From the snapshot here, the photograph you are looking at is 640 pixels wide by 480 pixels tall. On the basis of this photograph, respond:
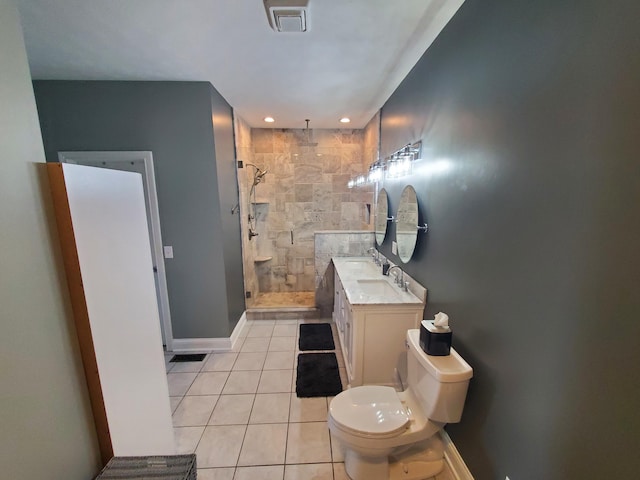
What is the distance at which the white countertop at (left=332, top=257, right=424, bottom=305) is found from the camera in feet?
6.73

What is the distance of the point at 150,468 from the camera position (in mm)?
1069

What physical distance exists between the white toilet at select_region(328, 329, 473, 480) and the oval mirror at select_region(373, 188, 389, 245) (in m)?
1.60

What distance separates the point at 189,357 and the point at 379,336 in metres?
2.07

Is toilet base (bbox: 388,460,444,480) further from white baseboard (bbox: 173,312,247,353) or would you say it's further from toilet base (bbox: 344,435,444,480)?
white baseboard (bbox: 173,312,247,353)

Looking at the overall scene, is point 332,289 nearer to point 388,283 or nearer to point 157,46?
point 388,283

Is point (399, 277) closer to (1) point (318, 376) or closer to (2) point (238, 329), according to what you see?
(1) point (318, 376)

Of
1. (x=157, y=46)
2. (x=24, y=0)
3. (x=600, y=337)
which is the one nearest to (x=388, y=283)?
(x=600, y=337)

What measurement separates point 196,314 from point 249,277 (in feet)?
3.58

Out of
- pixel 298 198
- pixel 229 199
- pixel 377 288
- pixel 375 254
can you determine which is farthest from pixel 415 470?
pixel 298 198

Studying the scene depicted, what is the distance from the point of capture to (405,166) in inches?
91.7

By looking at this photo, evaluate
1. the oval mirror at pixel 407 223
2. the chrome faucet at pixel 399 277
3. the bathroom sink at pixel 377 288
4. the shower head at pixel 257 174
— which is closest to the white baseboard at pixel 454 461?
the bathroom sink at pixel 377 288

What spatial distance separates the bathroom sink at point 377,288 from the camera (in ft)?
7.42

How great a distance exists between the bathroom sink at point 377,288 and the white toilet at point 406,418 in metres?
0.61

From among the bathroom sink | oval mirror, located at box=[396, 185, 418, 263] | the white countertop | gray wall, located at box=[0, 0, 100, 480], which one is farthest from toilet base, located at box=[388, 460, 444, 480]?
gray wall, located at box=[0, 0, 100, 480]
